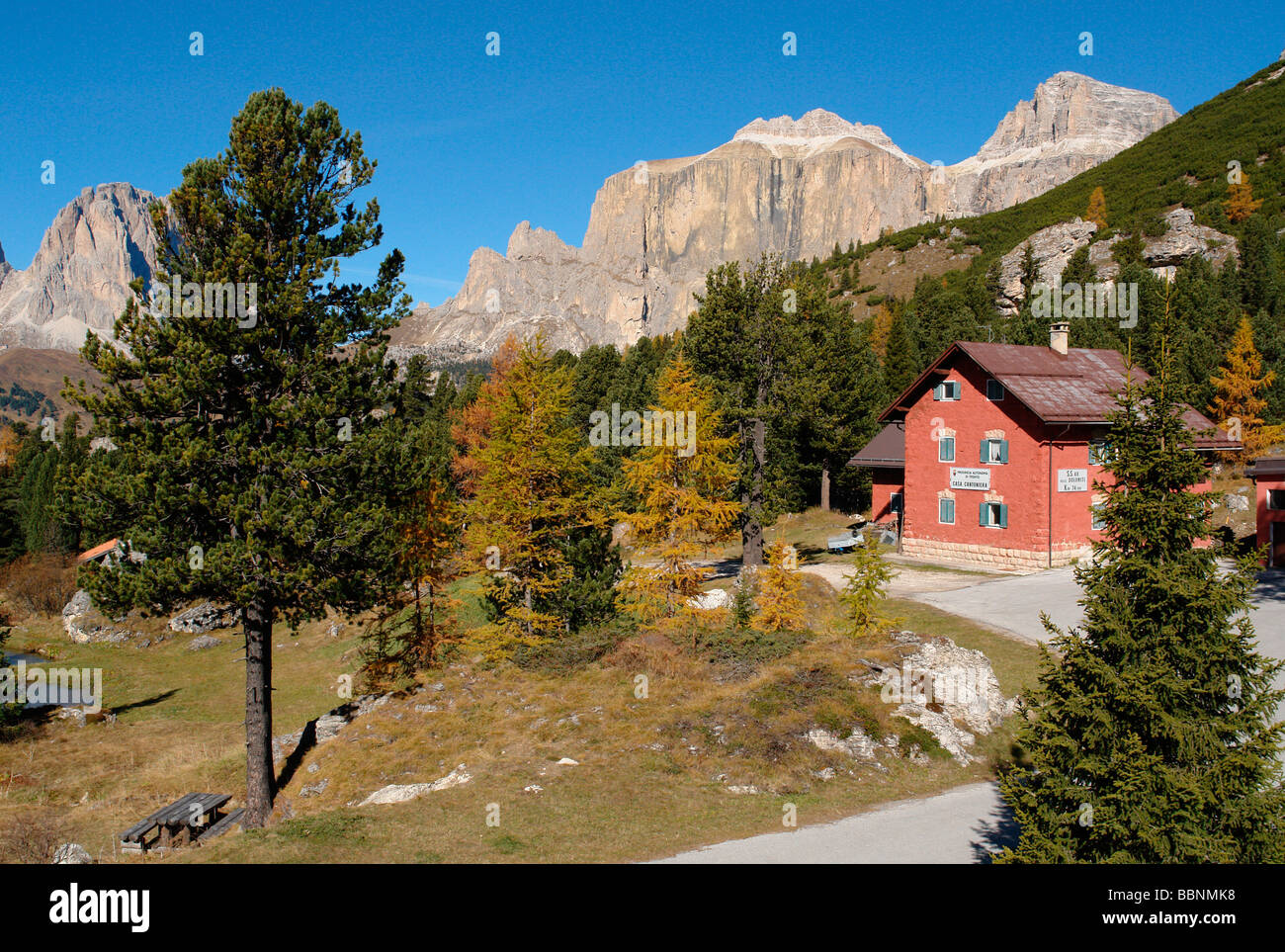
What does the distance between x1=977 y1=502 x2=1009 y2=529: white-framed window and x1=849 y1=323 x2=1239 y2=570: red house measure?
0.05m

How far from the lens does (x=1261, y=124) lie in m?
107

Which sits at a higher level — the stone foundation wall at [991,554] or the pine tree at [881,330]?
the pine tree at [881,330]

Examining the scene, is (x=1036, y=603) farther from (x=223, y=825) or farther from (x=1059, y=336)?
(x=223, y=825)

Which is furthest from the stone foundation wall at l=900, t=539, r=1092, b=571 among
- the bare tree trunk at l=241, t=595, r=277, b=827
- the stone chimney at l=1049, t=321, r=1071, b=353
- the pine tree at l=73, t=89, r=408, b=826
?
the bare tree trunk at l=241, t=595, r=277, b=827

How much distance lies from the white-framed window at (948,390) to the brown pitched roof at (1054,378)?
658 mm

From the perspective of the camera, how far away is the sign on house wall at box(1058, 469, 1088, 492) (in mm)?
34781

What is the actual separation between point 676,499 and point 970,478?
65.0 feet

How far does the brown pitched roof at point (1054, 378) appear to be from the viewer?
3438 centimetres

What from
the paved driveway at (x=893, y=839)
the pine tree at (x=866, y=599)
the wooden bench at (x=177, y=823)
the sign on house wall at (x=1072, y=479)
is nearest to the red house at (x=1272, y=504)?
the sign on house wall at (x=1072, y=479)

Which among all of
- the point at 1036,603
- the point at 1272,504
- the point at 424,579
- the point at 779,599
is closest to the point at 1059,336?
the point at 1272,504

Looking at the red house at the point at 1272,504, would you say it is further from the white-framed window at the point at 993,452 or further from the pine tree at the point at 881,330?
the pine tree at the point at 881,330
